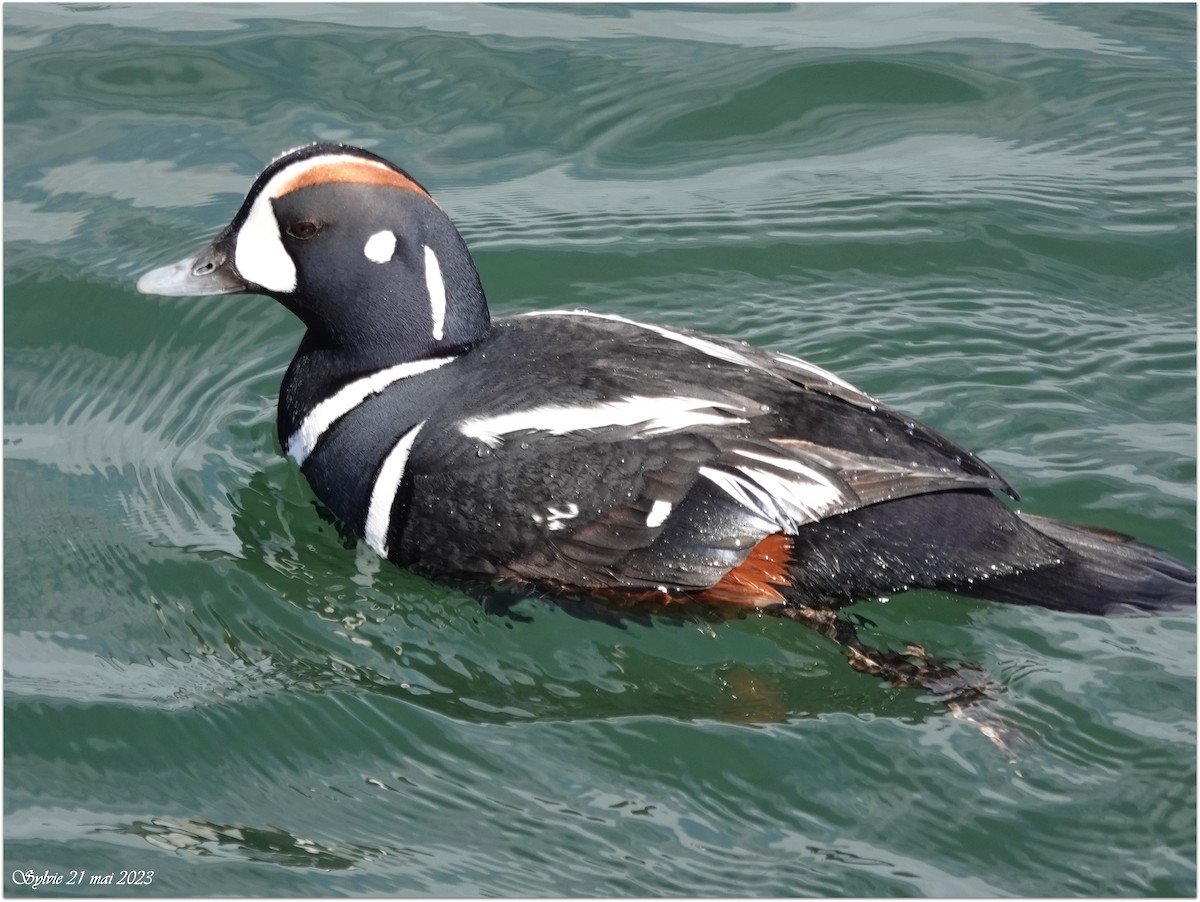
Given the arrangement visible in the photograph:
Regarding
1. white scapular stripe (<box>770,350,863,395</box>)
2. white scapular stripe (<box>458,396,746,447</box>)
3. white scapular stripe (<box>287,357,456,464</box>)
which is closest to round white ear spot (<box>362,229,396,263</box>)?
white scapular stripe (<box>287,357,456,464</box>)

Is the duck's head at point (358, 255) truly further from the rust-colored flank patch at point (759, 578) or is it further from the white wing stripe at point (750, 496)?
the rust-colored flank patch at point (759, 578)

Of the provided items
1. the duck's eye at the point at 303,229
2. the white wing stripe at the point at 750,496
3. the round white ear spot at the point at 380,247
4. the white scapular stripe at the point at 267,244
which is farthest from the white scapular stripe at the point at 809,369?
the duck's eye at the point at 303,229

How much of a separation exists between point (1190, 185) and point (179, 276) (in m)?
5.09

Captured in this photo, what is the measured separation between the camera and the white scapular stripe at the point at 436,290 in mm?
5910

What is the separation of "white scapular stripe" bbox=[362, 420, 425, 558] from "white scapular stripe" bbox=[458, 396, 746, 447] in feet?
1.10

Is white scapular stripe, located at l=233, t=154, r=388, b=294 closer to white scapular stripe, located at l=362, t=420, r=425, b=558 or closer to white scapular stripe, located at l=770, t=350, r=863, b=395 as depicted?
white scapular stripe, located at l=362, t=420, r=425, b=558

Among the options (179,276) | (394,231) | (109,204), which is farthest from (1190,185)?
(109,204)

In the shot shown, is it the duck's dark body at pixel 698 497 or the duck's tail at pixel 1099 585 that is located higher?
the duck's dark body at pixel 698 497

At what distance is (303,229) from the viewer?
5.92 m

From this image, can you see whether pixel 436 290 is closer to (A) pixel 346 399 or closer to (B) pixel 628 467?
(A) pixel 346 399

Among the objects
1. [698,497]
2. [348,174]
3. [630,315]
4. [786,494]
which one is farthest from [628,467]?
[630,315]

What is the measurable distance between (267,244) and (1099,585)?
129 inches

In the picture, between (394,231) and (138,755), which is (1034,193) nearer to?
(394,231)

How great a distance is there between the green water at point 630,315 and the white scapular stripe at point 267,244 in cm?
95
